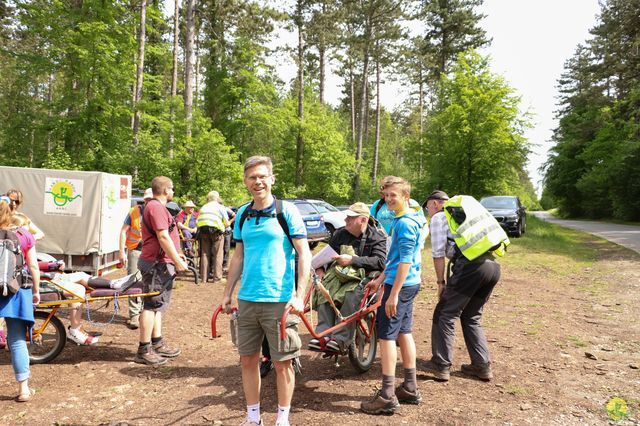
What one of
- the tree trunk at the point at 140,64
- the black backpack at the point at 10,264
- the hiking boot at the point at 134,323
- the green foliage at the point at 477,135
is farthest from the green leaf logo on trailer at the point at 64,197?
the green foliage at the point at 477,135

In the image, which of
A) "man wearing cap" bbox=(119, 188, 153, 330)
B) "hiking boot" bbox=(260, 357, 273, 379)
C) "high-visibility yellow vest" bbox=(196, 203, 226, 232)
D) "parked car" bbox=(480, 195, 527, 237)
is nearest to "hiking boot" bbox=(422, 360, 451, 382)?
"hiking boot" bbox=(260, 357, 273, 379)

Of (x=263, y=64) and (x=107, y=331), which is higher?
(x=263, y=64)

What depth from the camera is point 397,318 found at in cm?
366

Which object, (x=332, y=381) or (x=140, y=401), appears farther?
(x=332, y=381)

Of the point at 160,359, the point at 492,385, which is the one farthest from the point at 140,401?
the point at 492,385

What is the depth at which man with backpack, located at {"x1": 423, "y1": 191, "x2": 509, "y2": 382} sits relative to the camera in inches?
161

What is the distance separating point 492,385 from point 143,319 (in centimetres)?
363

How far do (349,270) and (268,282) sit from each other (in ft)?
4.66

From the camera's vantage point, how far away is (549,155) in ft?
148

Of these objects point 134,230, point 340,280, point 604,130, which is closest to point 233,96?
point 134,230

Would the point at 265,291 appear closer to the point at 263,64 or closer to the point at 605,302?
the point at 605,302

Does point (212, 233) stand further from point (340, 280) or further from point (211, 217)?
point (340, 280)

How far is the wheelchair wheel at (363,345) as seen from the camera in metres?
4.35

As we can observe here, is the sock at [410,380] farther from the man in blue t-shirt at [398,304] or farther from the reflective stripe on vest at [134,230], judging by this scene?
the reflective stripe on vest at [134,230]
